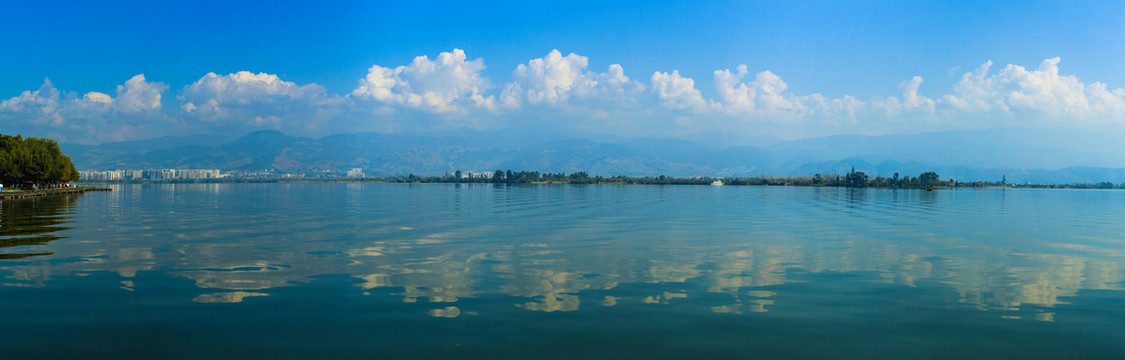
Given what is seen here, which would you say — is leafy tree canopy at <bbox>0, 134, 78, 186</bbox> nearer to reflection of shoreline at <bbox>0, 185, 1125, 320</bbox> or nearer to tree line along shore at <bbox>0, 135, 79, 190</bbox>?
tree line along shore at <bbox>0, 135, 79, 190</bbox>

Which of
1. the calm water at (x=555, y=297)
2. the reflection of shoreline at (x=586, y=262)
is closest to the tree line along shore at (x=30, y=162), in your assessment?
the reflection of shoreline at (x=586, y=262)

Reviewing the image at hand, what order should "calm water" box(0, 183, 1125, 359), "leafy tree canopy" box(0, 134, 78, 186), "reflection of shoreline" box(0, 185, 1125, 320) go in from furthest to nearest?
1. "leafy tree canopy" box(0, 134, 78, 186)
2. "reflection of shoreline" box(0, 185, 1125, 320)
3. "calm water" box(0, 183, 1125, 359)

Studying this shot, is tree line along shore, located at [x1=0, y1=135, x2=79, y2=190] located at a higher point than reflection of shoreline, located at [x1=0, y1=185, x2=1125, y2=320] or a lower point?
higher

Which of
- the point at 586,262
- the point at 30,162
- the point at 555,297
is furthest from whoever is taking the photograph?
the point at 30,162

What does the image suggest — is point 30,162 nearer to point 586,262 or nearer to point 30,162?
point 30,162

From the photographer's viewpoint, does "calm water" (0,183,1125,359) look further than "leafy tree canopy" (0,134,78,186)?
No

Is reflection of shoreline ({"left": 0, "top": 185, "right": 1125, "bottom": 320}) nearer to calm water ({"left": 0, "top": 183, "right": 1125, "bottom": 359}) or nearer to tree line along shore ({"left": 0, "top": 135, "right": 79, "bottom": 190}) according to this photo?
calm water ({"left": 0, "top": 183, "right": 1125, "bottom": 359})

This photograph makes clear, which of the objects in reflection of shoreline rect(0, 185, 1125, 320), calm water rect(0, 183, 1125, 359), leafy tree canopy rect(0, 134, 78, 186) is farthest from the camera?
leafy tree canopy rect(0, 134, 78, 186)

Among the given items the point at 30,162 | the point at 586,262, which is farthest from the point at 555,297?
the point at 30,162

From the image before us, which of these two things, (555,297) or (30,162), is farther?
(30,162)

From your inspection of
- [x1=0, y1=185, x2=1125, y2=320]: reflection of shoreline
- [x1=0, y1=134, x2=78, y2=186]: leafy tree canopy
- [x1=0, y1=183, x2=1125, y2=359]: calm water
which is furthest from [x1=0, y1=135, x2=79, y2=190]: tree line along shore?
[x1=0, y1=183, x2=1125, y2=359]: calm water

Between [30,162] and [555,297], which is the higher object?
[30,162]

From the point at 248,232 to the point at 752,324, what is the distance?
3214cm

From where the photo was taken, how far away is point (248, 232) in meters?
37.3
